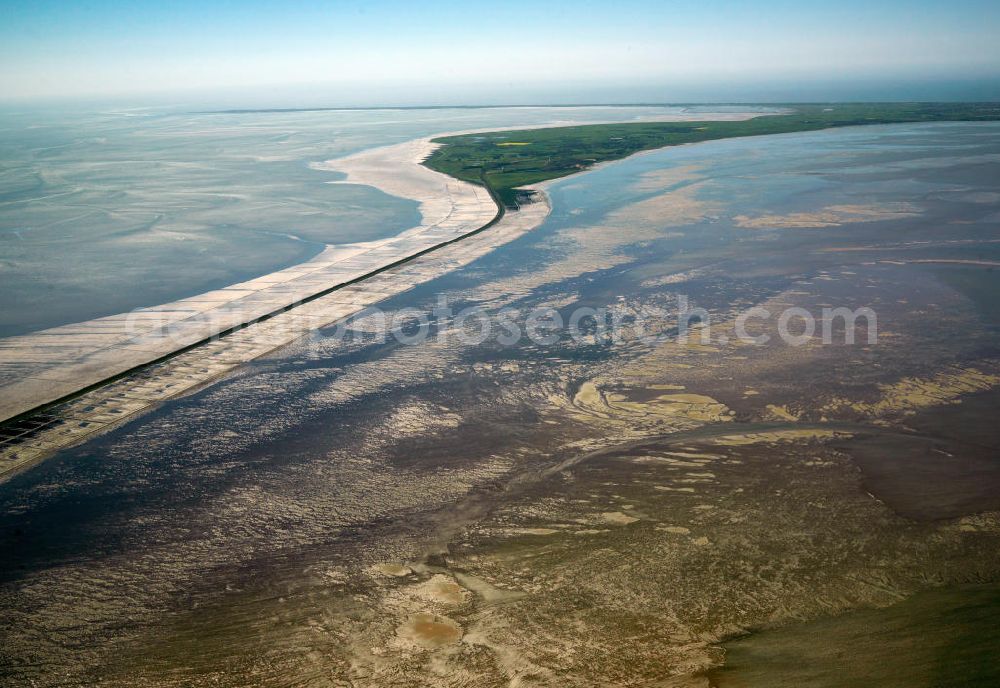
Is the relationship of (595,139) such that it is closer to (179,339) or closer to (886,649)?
(179,339)

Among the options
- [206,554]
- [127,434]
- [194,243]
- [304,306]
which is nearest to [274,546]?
[206,554]

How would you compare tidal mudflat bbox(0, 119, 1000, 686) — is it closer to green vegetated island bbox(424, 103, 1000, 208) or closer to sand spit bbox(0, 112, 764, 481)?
sand spit bbox(0, 112, 764, 481)

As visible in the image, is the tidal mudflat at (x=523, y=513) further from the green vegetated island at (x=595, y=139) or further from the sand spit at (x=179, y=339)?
the green vegetated island at (x=595, y=139)

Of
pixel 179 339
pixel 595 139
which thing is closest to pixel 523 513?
pixel 179 339

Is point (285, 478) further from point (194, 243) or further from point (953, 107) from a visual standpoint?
point (953, 107)

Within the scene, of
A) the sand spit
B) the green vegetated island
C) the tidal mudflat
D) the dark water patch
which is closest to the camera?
the dark water patch

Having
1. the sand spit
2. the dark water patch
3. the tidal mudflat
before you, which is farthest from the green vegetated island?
the dark water patch
